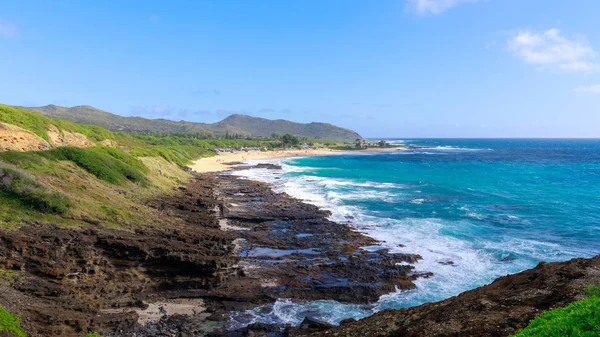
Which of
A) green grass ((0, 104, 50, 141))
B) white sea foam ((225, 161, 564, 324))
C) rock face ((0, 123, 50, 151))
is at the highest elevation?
green grass ((0, 104, 50, 141))

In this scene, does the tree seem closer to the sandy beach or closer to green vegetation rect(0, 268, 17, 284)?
the sandy beach

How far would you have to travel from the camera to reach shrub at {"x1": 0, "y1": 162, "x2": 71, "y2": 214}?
63.5ft

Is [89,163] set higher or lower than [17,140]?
lower

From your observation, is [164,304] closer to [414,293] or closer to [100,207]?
[100,207]

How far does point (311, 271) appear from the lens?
814 inches

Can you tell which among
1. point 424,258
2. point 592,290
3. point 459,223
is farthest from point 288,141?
point 592,290

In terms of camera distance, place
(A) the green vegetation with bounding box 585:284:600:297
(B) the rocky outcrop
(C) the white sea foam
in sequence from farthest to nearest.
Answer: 1. (B) the rocky outcrop
2. (C) the white sea foam
3. (A) the green vegetation with bounding box 585:284:600:297

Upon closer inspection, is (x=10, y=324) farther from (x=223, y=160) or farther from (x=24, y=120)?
(x=223, y=160)

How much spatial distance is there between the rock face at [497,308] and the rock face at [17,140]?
102ft

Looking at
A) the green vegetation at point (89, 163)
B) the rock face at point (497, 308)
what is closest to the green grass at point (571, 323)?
the rock face at point (497, 308)

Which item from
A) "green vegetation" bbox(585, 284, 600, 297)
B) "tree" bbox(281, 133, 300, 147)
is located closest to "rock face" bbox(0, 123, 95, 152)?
"green vegetation" bbox(585, 284, 600, 297)

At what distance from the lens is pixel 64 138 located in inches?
1673

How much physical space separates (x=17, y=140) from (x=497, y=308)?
121ft

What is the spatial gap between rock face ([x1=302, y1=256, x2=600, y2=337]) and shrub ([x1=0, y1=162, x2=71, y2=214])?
16148 mm
